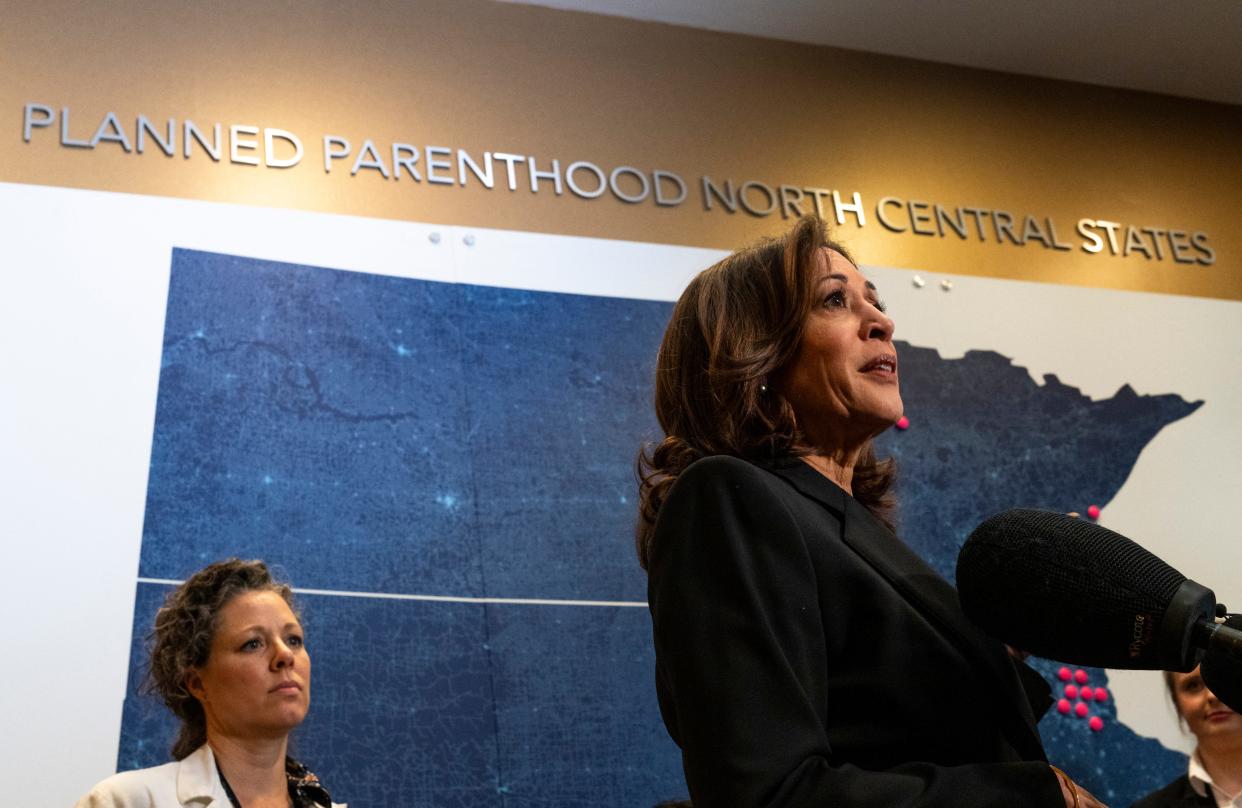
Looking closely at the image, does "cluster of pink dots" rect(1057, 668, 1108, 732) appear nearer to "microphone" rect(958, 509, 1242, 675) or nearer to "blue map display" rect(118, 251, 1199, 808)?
"blue map display" rect(118, 251, 1199, 808)

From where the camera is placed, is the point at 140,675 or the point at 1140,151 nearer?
the point at 140,675

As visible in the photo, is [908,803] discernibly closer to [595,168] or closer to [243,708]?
[243,708]

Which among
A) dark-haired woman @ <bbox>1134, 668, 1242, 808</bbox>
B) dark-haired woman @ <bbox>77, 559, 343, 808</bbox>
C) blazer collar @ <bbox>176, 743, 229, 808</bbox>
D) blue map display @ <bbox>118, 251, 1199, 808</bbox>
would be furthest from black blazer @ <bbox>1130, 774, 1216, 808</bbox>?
blazer collar @ <bbox>176, 743, 229, 808</bbox>

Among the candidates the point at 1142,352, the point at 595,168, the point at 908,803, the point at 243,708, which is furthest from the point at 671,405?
the point at 1142,352

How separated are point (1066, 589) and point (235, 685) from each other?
2260 mm

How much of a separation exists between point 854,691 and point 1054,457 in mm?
3078

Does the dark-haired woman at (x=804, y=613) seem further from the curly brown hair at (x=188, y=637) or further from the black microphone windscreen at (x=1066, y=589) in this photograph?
the curly brown hair at (x=188, y=637)

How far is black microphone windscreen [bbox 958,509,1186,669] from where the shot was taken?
3.70 feet

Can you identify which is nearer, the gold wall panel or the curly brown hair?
the curly brown hair

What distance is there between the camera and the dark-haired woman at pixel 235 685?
2922 millimetres

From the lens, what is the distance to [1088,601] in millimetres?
1169

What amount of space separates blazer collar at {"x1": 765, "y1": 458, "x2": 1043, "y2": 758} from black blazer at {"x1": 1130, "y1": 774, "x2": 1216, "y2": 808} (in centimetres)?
233

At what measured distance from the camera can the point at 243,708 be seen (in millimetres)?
2984

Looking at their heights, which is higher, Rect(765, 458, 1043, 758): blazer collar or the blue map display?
the blue map display
